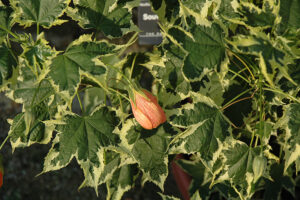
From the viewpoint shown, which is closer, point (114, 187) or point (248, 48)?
point (248, 48)

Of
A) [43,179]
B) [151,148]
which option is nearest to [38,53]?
[151,148]

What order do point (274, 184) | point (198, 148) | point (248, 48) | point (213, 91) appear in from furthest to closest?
1. point (274, 184)
2. point (213, 91)
3. point (198, 148)
4. point (248, 48)

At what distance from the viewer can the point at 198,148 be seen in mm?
577

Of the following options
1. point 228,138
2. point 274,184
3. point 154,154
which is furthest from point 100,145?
point 274,184

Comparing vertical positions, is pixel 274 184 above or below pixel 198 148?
below

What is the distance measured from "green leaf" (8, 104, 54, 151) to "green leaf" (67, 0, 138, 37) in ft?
0.62

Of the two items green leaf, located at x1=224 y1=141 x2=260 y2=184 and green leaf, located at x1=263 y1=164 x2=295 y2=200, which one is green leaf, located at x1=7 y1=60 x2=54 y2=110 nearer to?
green leaf, located at x1=224 y1=141 x2=260 y2=184

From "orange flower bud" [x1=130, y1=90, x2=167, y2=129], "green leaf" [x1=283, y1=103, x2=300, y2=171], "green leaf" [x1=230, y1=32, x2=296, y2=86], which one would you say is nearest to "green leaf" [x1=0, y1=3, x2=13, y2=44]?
Result: "orange flower bud" [x1=130, y1=90, x2=167, y2=129]

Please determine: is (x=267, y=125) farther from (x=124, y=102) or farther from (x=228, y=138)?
(x=124, y=102)

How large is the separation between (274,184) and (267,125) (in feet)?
0.97

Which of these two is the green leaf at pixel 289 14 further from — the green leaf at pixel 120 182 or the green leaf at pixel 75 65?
the green leaf at pixel 120 182

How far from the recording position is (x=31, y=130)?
65 cm

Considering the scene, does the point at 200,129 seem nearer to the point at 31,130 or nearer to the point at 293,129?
the point at 293,129

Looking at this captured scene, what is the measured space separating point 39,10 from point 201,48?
28cm
